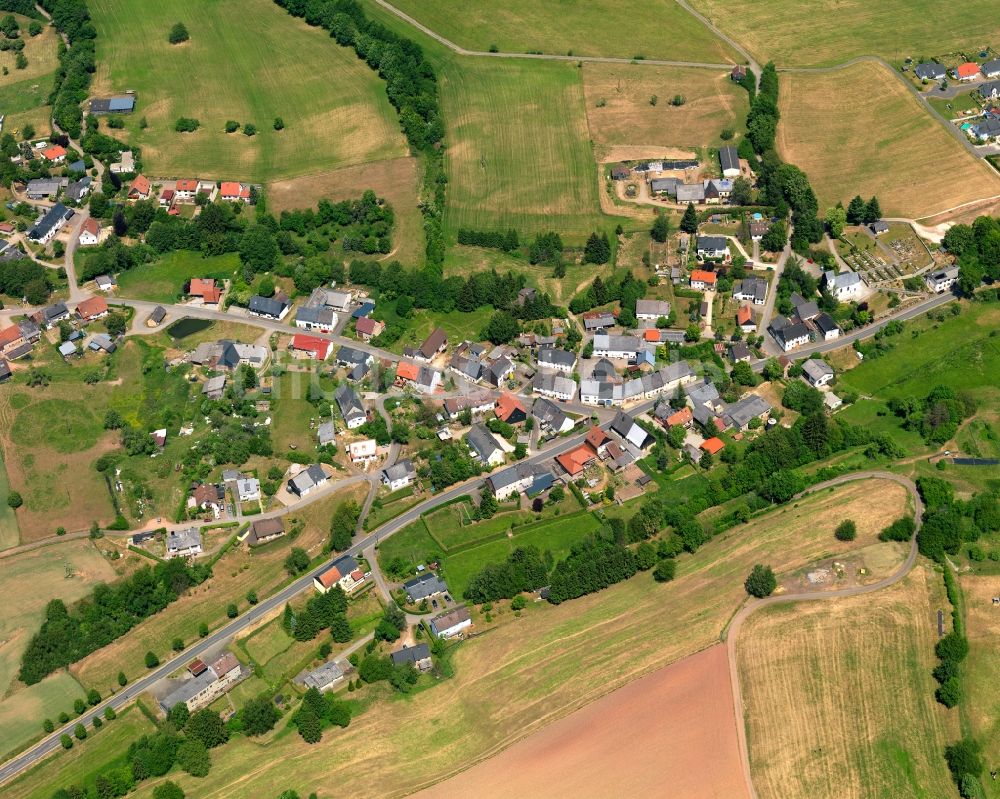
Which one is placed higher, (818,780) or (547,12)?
(547,12)

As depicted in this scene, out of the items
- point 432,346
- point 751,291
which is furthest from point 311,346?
point 751,291

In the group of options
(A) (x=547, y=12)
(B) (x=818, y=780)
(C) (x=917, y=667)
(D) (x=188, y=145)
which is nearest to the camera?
(B) (x=818, y=780)

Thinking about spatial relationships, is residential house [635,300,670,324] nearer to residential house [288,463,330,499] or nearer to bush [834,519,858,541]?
bush [834,519,858,541]

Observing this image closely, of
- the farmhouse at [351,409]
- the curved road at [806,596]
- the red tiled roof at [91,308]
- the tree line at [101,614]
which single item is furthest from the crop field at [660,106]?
the tree line at [101,614]

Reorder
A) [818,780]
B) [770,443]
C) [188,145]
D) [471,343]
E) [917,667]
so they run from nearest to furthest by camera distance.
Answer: [818,780] < [917,667] < [770,443] < [471,343] < [188,145]

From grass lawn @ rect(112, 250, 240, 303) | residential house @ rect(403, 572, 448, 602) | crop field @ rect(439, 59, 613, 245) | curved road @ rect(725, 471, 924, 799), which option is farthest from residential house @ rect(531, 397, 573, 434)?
grass lawn @ rect(112, 250, 240, 303)

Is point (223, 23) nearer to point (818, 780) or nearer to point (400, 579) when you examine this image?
point (400, 579)

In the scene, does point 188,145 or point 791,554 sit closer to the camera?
point 791,554

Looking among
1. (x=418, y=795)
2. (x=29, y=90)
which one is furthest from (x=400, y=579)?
(x=29, y=90)
